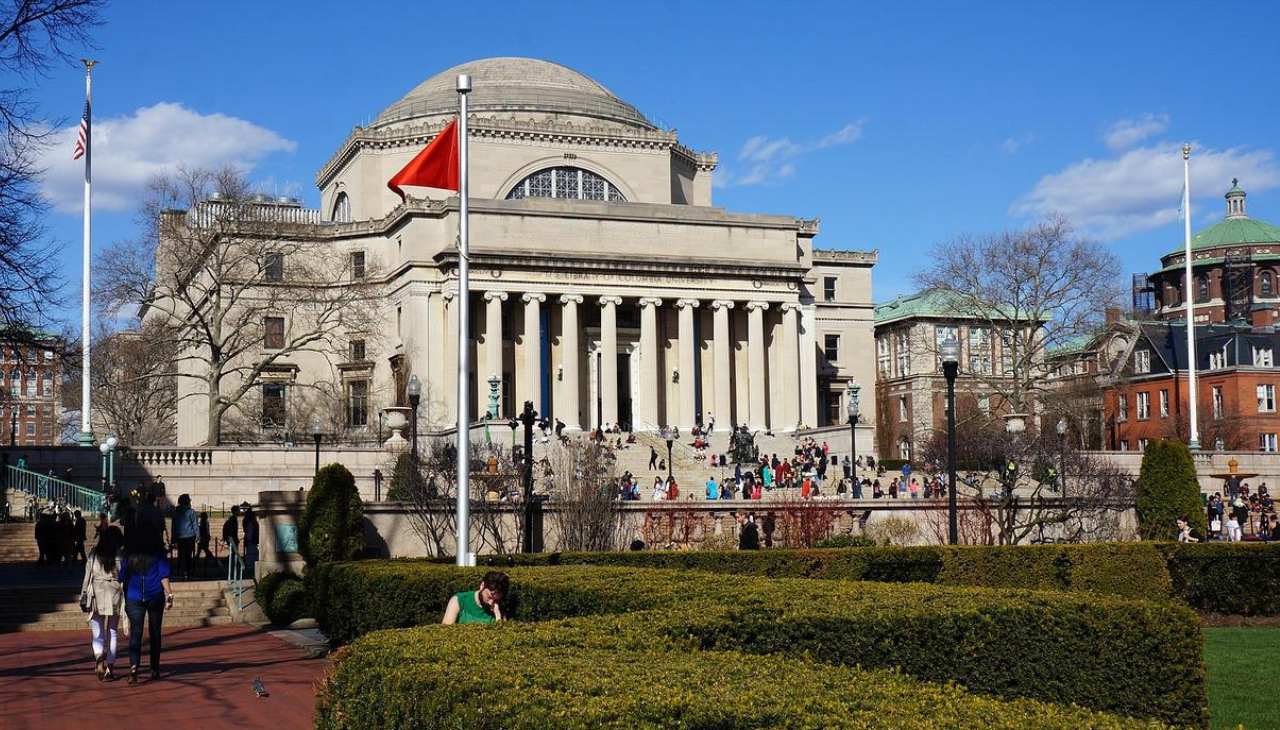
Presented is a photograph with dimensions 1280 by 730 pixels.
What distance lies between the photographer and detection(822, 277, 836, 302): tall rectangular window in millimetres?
83500

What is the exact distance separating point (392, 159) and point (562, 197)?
10244 mm

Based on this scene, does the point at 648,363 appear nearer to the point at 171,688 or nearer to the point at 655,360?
the point at 655,360

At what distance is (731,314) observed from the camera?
73.2 m

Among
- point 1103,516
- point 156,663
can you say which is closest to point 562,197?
point 1103,516

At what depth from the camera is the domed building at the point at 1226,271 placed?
10919 centimetres

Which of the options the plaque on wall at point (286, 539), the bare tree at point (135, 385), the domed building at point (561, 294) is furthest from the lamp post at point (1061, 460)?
the bare tree at point (135, 385)

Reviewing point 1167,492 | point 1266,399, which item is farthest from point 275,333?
point 1266,399

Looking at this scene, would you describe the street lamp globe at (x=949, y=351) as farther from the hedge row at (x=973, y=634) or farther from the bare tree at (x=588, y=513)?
the hedge row at (x=973, y=634)

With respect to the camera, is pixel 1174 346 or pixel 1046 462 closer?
pixel 1046 462

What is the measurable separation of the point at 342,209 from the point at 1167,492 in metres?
59.7

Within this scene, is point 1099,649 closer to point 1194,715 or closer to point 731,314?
point 1194,715

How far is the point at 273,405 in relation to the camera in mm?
69562

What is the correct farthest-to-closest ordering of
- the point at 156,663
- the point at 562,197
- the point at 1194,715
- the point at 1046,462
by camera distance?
the point at 562,197 → the point at 1046,462 → the point at 156,663 → the point at 1194,715

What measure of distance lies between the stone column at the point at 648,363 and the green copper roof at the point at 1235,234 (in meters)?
63.1
